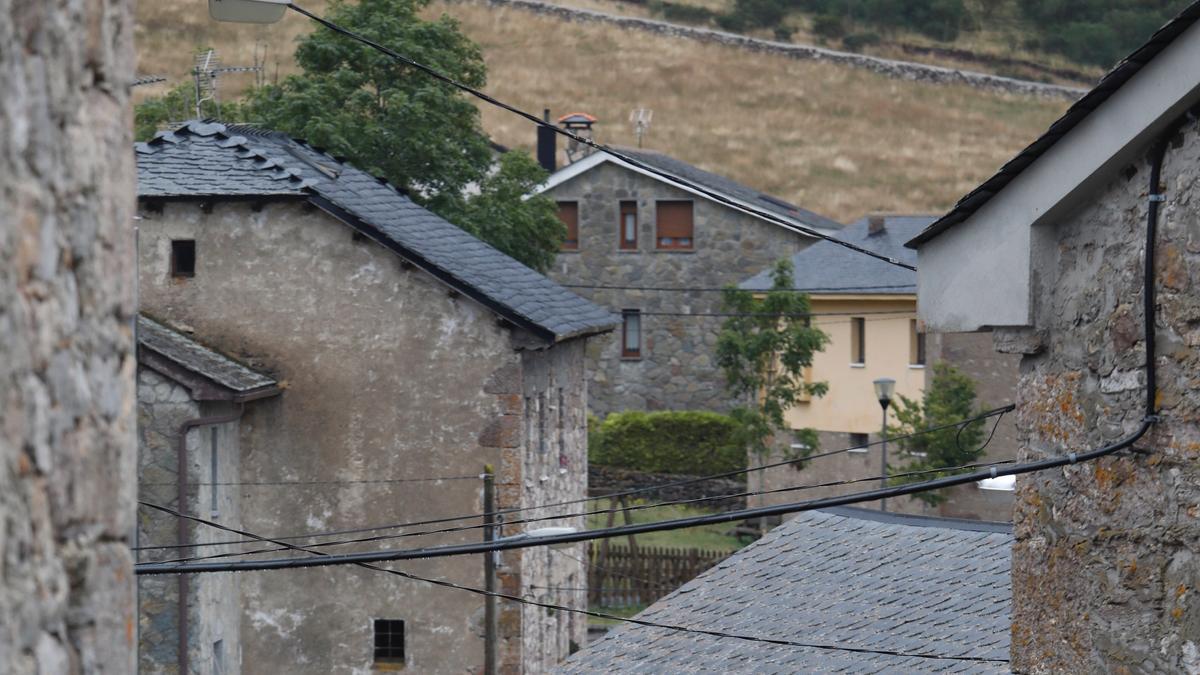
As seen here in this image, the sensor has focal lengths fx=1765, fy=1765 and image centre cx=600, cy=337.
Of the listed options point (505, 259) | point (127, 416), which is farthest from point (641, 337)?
point (127, 416)

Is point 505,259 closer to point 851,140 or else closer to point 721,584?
point 721,584

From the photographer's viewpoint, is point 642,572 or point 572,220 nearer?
point 642,572

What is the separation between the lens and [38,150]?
286 cm

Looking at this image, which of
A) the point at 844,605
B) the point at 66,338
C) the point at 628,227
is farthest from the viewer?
the point at 628,227

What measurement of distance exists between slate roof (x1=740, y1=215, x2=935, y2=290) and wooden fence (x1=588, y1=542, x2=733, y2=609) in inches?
242

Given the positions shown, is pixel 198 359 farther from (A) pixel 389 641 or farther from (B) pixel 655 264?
(B) pixel 655 264

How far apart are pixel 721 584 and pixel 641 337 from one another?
27.7 metres

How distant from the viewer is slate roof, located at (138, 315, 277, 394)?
17.2m

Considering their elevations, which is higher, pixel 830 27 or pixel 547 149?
pixel 830 27

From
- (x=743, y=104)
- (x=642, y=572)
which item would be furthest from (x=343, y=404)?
(x=743, y=104)

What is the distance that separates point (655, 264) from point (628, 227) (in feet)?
3.40

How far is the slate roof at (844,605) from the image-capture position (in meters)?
9.48

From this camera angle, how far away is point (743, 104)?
233 ft

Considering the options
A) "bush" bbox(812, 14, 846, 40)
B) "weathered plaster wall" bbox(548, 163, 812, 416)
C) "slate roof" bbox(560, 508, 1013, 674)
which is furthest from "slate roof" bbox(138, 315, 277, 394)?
"bush" bbox(812, 14, 846, 40)
